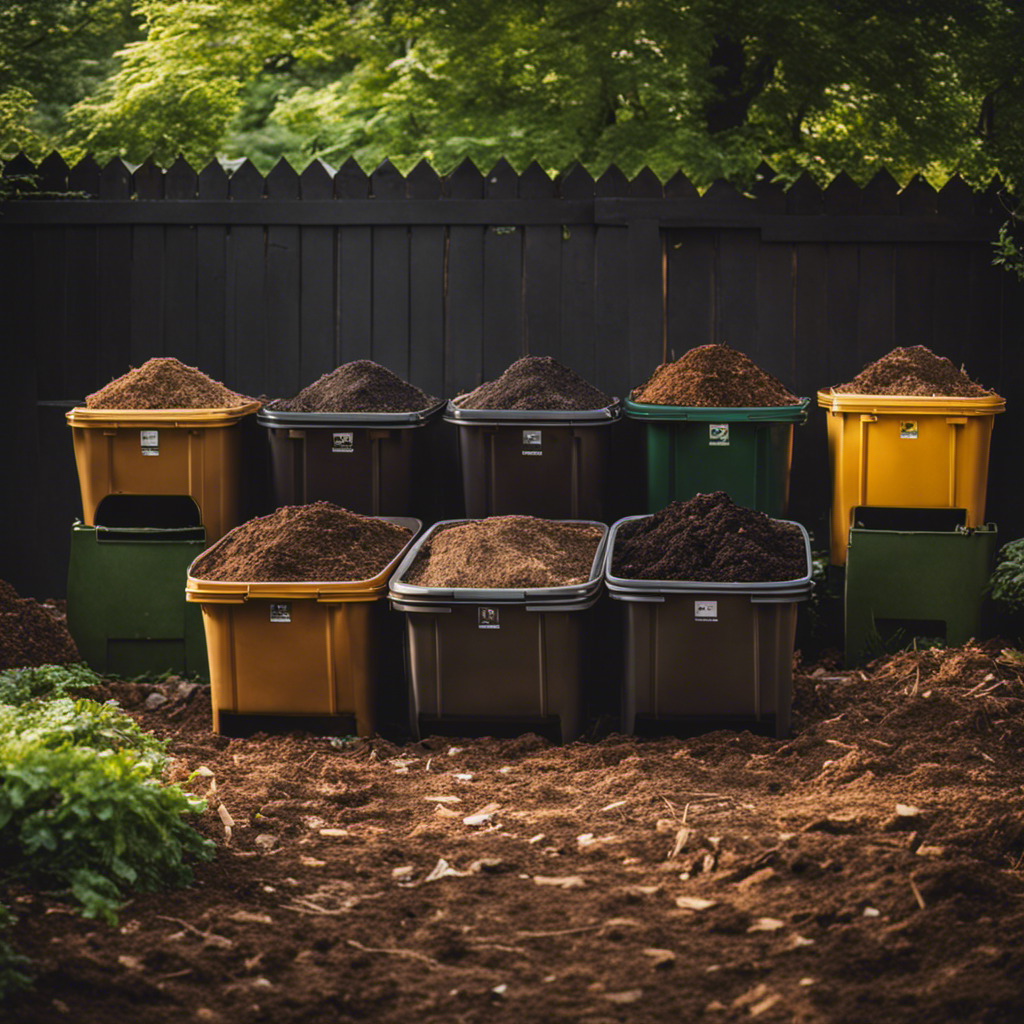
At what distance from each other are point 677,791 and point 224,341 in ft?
14.0

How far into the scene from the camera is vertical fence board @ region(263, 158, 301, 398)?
22.9ft

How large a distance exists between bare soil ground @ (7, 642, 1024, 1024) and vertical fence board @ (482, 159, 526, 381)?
279cm

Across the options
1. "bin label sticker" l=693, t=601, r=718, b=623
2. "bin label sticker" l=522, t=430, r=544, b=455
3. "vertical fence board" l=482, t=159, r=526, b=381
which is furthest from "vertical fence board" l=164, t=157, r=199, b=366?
"bin label sticker" l=693, t=601, r=718, b=623

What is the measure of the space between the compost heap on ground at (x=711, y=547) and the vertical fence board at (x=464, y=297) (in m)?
2.00

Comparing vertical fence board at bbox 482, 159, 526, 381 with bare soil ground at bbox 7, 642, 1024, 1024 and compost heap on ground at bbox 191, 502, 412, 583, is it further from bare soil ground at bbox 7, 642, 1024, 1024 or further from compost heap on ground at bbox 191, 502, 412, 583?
bare soil ground at bbox 7, 642, 1024, 1024

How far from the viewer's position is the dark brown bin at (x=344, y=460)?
19.5 feet

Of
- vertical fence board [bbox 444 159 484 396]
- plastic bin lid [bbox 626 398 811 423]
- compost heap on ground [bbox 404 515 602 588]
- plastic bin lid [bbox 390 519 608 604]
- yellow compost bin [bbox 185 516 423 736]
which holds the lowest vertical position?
yellow compost bin [bbox 185 516 423 736]

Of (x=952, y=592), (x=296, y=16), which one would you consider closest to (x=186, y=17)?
(x=296, y=16)

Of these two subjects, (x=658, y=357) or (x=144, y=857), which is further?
(x=658, y=357)

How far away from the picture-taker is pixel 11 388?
23.7 ft

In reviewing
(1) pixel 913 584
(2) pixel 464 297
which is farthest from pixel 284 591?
(1) pixel 913 584

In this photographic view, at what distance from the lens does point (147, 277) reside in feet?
23.3

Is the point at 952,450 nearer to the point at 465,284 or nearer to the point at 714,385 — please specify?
the point at 714,385

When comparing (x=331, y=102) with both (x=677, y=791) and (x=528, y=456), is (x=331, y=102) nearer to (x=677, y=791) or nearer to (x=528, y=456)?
(x=528, y=456)
